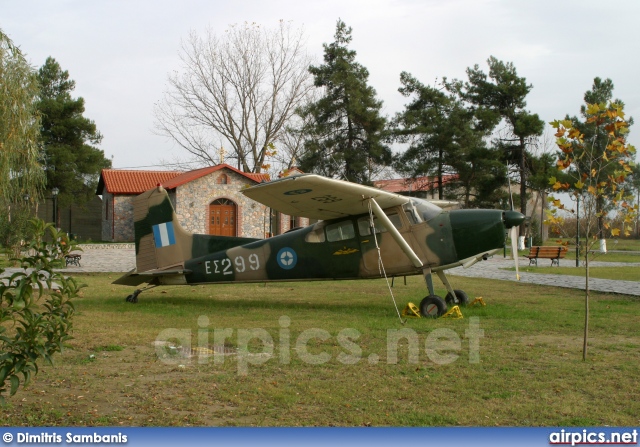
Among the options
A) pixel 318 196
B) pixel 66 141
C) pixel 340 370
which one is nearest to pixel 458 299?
pixel 318 196

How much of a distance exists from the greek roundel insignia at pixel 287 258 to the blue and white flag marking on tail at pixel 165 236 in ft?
8.20

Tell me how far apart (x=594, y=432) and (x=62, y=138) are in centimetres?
5694

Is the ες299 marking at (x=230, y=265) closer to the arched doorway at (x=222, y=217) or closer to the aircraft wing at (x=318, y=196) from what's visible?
the aircraft wing at (x=318, y=196)

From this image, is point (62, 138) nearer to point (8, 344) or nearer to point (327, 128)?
point (327, 128)

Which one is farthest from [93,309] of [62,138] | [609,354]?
[62,138]

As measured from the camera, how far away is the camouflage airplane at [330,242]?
468 inches

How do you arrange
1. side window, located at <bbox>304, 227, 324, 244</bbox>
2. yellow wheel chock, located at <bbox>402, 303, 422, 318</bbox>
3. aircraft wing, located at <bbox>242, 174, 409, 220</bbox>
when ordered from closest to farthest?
aircraft wing, located at <bbox>242, 174, 409, 220</bbox>
yellow wheel chock, located at <bbox>402, 303, 422, 318</bbox>
side window, located at <bbox>304, 227, 324, 244</bbox>

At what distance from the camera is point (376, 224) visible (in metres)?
12.8

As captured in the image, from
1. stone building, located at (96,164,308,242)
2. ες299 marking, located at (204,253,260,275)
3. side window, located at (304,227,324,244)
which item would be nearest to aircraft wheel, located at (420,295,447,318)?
side window, located at (304,227,324,244)

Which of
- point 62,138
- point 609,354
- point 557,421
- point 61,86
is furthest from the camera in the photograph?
point 61,86

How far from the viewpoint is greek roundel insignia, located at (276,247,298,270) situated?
43.9ft

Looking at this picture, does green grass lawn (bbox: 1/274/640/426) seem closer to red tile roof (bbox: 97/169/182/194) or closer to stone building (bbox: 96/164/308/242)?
stone building (bbox: 96/164/308/242)

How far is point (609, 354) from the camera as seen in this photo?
8195 millimetres

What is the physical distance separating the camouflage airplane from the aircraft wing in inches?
0.7
